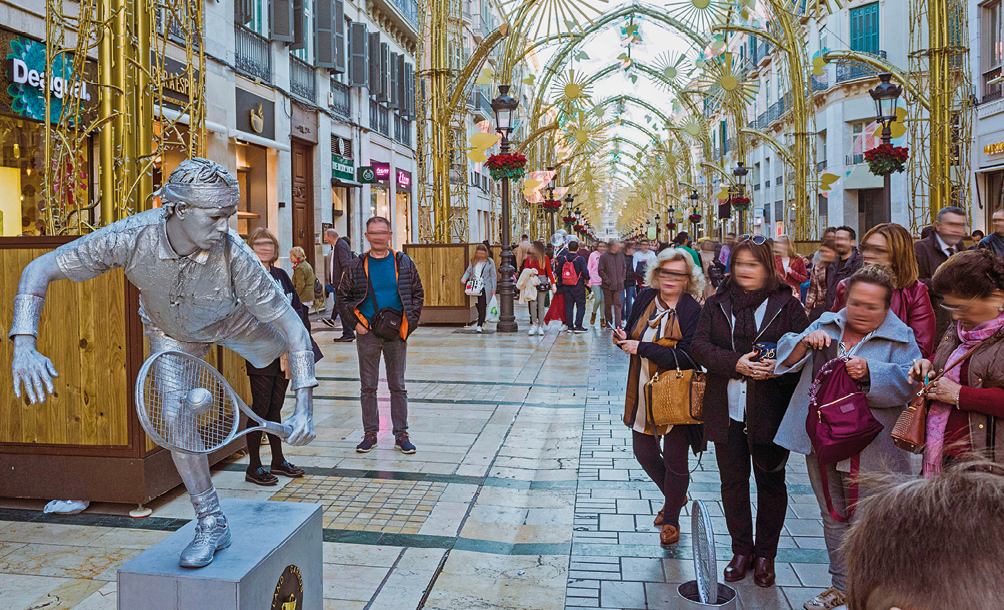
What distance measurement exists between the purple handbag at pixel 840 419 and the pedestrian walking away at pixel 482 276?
460 inches

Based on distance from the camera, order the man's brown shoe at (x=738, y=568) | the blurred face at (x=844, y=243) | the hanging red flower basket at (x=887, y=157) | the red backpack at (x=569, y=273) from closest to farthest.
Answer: the man's brown shoe at (x=738, y=568)
the blurred face at (x=844, y=243)
the hanging red flower basket at (x=887, y=157)
the red backpack at (x=569, y=273)

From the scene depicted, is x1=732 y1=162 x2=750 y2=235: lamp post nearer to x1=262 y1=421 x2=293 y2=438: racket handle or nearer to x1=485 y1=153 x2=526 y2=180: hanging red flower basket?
x1=485 y1=153 x2=526 y2=180: hanging red flower basket

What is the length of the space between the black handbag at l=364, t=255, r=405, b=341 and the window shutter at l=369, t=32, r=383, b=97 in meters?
21.7

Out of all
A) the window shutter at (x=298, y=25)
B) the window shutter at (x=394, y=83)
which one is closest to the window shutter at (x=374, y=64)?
the window shutter at (x=394, y=83)

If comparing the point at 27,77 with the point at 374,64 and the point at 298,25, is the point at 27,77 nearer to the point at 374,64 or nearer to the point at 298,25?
the point at 298,25

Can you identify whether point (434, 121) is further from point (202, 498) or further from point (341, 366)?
point (202, 498)

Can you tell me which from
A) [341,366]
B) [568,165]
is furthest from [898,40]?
[341,366]

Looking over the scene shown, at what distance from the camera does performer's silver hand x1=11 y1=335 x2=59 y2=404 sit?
2.62 metres

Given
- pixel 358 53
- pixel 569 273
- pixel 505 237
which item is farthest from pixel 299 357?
pixel 358 53

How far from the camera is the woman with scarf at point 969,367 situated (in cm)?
300

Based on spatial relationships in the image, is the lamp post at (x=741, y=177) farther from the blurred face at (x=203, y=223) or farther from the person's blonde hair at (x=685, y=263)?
the blurred face at (x=203, y=223)

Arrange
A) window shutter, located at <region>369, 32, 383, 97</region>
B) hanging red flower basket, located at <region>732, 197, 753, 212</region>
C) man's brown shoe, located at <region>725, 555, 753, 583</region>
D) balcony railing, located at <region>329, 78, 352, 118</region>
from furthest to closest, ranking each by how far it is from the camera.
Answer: window shutter, located at <region>369, 32, 383, 97</region> < hanging red flower basket, located at <region>732, 197, 753, 212</region> < balcony railing, located at <region>329, 78, 352, 118</region> < man's brown shoe, located at <region>725, 555, 753, 583</region>

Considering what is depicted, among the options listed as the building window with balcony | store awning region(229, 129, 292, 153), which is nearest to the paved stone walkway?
store awning region(229, 129, 292, 153)

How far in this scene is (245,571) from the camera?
2674 millimetres
